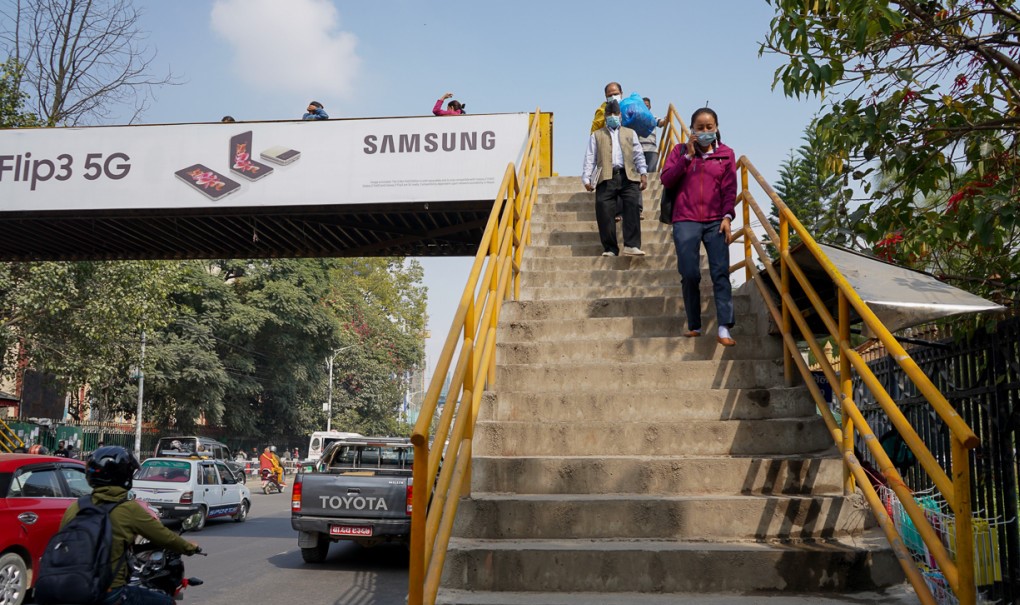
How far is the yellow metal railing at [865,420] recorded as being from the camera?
3.35m

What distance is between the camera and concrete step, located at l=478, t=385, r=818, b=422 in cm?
573

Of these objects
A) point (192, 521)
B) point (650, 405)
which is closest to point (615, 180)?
point (650, 405)

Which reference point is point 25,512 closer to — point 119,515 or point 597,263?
point 119,515

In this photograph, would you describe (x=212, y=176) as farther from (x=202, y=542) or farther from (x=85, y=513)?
(x=85, y=513)

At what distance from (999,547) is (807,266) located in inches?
85.2

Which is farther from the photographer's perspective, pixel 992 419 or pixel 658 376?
pixel 658 376

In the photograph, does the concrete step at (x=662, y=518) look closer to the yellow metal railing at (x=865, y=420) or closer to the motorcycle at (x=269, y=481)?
the yellow metal railing at (x=865, y=420)

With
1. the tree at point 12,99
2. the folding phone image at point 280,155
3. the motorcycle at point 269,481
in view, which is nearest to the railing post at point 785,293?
the folding phone image at point 280,155

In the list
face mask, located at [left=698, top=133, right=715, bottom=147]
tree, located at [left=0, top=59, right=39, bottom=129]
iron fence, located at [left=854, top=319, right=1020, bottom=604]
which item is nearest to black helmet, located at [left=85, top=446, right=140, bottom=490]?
iron fence, located at [left=854, top=319, right=1020, bottom=604]

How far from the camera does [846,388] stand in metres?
5.05

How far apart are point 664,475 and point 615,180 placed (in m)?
4.47

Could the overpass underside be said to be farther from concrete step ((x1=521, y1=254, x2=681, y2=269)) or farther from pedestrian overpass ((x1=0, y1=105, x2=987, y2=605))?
concrete step ((x1=521, y1=254, x2=681, y2=269))

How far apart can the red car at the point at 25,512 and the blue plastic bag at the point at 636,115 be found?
8.07m

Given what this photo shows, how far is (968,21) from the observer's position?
6.27 meters
